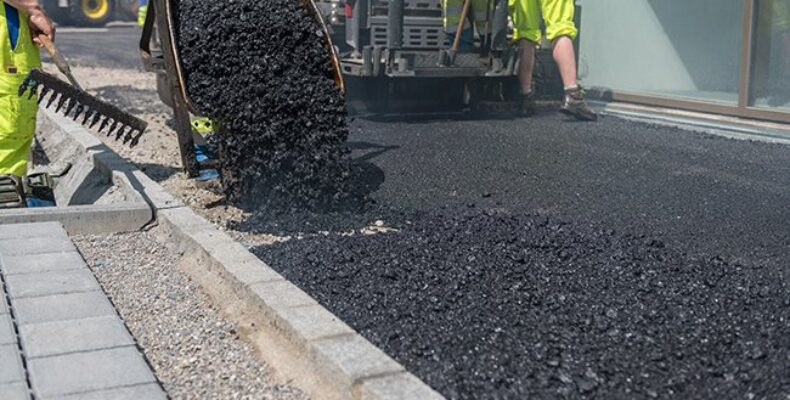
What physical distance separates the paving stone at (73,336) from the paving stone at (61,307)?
7 cm

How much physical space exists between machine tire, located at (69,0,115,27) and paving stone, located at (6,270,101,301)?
77.9ft

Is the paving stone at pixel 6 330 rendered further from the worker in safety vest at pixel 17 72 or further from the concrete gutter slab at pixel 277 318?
the worker in safety vest at pixel 17 72

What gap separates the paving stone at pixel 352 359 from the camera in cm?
335

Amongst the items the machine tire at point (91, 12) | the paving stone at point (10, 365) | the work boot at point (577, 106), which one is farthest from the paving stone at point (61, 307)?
the machine tire at point (91, 12)

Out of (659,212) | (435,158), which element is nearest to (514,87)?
(435,158)

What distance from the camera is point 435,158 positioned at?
780cm

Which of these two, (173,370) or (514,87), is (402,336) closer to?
(173,370)

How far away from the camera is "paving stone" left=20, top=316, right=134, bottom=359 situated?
3.93 m

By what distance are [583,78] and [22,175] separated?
7.34 metres

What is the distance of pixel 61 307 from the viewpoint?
14.5 feet

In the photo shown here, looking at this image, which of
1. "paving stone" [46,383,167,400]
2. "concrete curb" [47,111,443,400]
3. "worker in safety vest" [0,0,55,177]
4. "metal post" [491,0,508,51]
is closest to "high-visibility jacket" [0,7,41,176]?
"worker in safety vest" [0,0,55,177]

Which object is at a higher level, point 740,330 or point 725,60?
point 725,60

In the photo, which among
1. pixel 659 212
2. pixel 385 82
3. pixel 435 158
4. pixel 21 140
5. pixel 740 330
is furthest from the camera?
pixel 385 82

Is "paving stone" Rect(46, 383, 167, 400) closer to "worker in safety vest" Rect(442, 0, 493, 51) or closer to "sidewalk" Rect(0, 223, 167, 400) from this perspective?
"sidewalk" Rect(0, 223, 167, 400)
